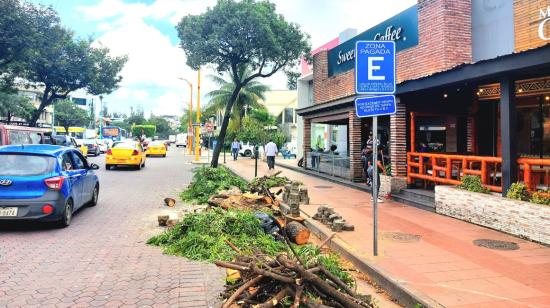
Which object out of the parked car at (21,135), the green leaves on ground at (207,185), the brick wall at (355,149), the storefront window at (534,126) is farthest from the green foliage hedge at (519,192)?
the parked car at (21,135)

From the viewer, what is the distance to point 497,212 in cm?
779

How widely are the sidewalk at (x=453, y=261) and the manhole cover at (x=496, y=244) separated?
0.12m

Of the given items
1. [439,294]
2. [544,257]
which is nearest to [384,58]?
[439,294]

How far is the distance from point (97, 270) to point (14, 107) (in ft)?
141

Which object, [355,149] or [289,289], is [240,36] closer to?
[355,149]

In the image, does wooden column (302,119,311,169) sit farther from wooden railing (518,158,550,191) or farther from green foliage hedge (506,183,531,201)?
green foliage hedge (506,183,531,201)

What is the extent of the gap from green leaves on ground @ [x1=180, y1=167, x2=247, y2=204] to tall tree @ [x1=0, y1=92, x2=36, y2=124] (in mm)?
29687

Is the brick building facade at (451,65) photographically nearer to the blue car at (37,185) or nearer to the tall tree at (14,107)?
the blue car at (37,185)

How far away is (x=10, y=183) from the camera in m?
7.27

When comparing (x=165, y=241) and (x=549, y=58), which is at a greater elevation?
(x=549, y=58)

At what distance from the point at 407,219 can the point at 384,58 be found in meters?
4.21

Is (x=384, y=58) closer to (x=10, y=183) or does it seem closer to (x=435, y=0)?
(x=10, y=183)

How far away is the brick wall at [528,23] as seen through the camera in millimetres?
9953

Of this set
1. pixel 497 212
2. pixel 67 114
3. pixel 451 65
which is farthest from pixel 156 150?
pixel 67 114
